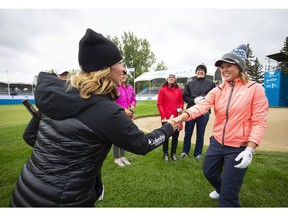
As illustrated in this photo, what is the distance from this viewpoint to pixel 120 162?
4.37 m

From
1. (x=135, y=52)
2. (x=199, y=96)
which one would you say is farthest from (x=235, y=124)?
(x=135, y=52)

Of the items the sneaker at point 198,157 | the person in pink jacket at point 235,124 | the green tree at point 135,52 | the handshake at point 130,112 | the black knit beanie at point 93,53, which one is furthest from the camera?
the green tree at point 135,52

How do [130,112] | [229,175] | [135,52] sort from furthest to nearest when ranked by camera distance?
[135,52], [130,112], [229,175]

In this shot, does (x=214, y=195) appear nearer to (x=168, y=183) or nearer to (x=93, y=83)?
(x=168, y=183)

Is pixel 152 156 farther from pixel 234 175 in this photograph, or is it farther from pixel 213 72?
pixel 213 72

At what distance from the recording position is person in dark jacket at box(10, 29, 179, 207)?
4.19 ft

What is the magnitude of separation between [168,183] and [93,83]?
2799 mm

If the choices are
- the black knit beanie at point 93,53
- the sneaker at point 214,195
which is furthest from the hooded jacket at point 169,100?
the black knit beanie at point 93,53

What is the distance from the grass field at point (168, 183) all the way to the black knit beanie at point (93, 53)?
2.28 metres

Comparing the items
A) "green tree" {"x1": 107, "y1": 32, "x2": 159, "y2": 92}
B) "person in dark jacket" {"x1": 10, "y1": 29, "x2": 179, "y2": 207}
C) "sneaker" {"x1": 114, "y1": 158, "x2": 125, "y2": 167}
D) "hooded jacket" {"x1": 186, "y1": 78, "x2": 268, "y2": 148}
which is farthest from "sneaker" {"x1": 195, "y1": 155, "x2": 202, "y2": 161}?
"green tree" {"x1": 107, "y1": 32, "x2": 159, "y2": 92}

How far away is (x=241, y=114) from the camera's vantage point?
2.26m

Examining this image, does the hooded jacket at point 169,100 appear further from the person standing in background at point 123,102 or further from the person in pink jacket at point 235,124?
the person in pink jacket at point 235,124

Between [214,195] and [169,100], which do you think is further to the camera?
[169,100]

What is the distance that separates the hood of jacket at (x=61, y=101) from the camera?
1.27 meters
